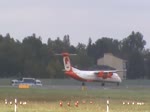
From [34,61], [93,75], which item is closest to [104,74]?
[93,75]

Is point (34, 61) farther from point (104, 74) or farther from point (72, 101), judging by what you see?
point (72, 101)

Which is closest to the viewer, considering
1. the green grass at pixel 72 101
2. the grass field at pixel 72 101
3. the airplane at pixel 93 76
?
the green grass at pixel 72 101

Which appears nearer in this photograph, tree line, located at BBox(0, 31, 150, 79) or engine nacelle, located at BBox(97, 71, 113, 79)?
engine nacelle, located at BBox(97, 71, 113, 79)

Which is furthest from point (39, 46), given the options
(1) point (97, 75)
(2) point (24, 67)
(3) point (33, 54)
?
(1) point (97, 75)

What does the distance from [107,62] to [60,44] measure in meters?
15.2

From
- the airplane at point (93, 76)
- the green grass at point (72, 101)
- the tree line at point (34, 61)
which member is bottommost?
the green grass at point (72, 101)

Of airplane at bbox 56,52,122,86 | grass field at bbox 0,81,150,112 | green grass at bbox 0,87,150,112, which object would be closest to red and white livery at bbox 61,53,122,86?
airplane at bbox 56,52,122,86

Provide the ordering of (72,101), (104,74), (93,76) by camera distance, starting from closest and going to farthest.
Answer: (72,101)
(104,74)
(93,76)

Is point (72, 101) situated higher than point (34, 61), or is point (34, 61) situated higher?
point (34, 61)

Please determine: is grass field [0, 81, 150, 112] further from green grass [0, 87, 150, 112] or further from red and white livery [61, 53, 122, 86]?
red and white livery [61, 53, 122, 86]

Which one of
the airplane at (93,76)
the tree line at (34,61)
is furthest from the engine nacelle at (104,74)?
the tree line at (34,61)

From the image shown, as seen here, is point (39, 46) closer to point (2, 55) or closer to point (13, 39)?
point (13, 39)

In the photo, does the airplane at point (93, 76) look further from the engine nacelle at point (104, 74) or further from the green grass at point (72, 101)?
the green grass at point (72, 101)

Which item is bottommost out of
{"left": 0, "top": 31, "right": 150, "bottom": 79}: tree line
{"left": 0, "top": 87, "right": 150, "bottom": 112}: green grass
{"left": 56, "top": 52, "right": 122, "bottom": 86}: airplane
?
{"left": 0, "top": 87, "right": 150, "bottom": 112}: green grass
